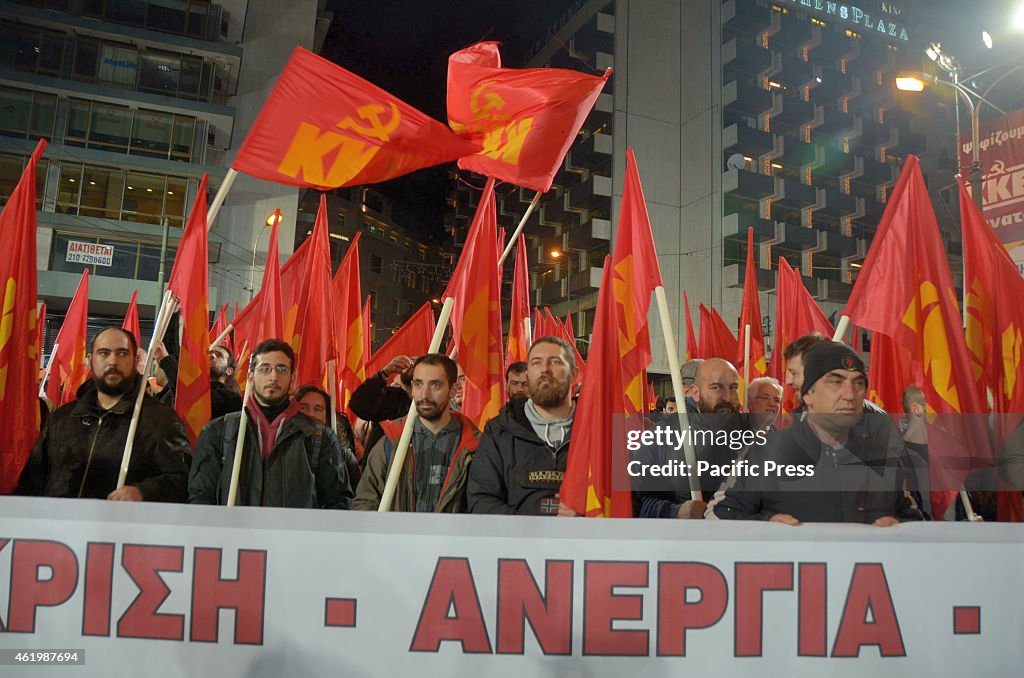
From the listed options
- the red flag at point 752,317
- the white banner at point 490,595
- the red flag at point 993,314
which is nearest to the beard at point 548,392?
the white banner at point 490,595

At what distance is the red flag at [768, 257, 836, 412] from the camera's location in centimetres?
828

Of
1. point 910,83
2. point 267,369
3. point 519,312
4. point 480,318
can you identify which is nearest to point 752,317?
point 519,312

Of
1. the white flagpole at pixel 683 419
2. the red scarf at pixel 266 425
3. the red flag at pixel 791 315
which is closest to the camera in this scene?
the white flagpole at pixel 683 419

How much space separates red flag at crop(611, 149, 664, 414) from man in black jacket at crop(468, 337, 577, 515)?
2.08ft

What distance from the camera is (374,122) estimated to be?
14.2 ft

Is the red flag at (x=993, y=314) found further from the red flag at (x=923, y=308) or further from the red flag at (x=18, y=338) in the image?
the red flag at (x=18, y=338)

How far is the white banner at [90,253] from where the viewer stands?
92.7ft

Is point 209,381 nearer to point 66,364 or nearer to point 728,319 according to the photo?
point 66,364

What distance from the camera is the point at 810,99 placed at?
41.8 m

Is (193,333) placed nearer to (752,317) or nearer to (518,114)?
(518,114)

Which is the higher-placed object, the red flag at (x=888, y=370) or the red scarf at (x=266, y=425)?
the red flag at (x=888, y=370)

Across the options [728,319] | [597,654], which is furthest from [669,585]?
[728,319]

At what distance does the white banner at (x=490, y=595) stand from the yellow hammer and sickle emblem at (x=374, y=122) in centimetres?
230

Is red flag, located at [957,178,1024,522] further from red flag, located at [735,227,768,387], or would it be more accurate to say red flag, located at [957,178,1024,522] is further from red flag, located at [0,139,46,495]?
red flag, located at [0,139,46,495]
